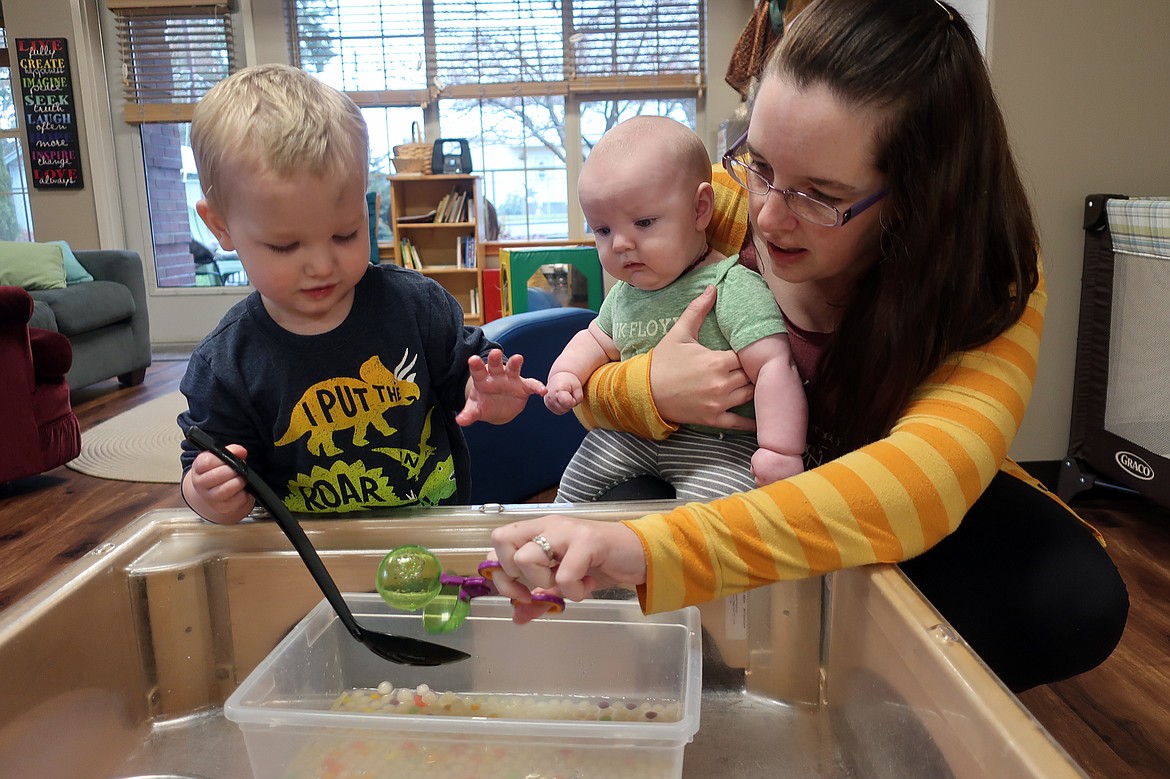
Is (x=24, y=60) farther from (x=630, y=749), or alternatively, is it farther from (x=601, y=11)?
(x=630, y=749)

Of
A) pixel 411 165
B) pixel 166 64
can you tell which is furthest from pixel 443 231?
pixel 166 64

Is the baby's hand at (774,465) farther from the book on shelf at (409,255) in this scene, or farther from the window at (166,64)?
the window at (166,64)

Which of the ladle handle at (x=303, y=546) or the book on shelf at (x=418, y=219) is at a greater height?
the book on shelf at (x=418, y=219)

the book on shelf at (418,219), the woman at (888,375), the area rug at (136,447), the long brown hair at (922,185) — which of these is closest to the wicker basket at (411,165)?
the book on shelf at (418,219)

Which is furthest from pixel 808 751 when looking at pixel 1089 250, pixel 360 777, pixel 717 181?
pixel 1089 250

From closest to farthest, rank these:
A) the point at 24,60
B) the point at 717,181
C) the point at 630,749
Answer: the point at 630,749
the point at 717,181
the point at 24,60

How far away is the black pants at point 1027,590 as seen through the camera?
2.93 ft

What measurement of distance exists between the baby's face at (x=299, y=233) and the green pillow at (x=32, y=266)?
377cm

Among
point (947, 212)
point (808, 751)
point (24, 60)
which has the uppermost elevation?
point (24, 60)

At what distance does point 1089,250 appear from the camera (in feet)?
7.00

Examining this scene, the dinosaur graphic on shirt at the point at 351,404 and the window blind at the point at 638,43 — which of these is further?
the window blind at the point at 638,43

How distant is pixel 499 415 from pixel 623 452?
0.73 ft

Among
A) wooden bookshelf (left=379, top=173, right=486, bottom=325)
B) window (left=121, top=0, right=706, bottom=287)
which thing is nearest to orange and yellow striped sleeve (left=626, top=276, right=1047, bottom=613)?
wooden bookshelf (left=379, top=173, right=486, bottom=325)

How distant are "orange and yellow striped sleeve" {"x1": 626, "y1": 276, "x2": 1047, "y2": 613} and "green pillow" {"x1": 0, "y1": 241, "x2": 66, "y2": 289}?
4256 millimetres
